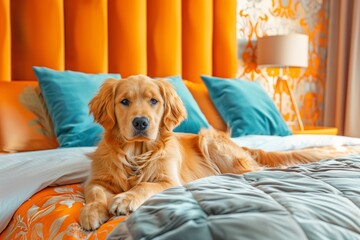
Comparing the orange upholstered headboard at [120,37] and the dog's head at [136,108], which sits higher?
the orange upholstered headboard at [120,37]

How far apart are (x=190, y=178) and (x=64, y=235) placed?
0.66m

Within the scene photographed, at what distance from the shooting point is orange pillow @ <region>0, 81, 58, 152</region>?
1953mm

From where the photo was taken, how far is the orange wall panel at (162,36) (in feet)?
9.36

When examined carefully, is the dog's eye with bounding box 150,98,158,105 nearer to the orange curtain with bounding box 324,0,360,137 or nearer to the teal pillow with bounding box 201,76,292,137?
the teal pillow with bounding box 201,76,292,137

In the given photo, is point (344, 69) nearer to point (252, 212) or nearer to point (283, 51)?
point (283, 51)

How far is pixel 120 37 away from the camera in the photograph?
2.68 metres

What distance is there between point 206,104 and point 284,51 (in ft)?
3.29

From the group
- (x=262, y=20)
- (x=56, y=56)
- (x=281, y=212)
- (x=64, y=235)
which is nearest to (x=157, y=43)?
(x=56, y=56)

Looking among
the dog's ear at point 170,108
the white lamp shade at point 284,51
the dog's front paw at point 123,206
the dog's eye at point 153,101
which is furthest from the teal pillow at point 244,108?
the dog's front paw at point 123,206

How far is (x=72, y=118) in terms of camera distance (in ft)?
6.62

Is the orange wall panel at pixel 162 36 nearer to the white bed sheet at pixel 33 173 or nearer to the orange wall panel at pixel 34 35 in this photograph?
the orange wall panel at pixel 34 35

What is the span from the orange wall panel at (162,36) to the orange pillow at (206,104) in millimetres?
202

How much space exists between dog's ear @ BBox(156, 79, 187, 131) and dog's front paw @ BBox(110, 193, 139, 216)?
49 centimetres

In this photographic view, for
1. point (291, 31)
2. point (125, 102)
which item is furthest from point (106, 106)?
point (291, 31)
